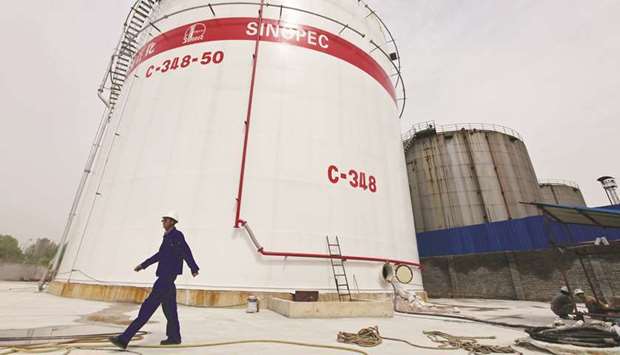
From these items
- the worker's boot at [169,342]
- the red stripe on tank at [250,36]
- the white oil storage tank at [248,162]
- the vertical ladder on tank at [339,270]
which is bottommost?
the worker's boot at [169,342]

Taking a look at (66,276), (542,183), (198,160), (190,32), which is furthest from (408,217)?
(542,183)

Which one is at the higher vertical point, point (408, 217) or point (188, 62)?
point (188, 62)

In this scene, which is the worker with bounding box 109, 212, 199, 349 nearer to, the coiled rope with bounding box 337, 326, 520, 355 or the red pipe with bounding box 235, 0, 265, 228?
the coiled rope with bounding box 337, 326, 520, 355

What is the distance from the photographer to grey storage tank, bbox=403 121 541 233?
20.1 m

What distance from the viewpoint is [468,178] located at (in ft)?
69.5

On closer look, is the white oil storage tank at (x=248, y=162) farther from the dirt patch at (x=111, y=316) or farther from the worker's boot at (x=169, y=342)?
the worker's boot at (x=169, y=342)

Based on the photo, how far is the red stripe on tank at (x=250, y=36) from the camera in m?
12.0

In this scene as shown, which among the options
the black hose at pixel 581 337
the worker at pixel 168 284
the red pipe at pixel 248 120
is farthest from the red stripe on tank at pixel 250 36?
the black hose at pixel 581 337

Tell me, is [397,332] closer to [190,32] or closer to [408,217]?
[408,217]

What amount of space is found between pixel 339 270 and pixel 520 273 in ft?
38.8

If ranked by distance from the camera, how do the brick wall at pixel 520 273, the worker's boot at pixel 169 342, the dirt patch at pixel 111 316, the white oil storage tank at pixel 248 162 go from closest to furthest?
the worker's boot at pixel 169 342
the dirt patch at pixel 111 316
the white oil storage tank at pixel 248 162
the brick wall at pixel 520 273

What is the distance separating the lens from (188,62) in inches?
465

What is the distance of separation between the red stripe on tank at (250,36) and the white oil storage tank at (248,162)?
61 mm

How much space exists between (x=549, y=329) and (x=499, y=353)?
45.4 inches
